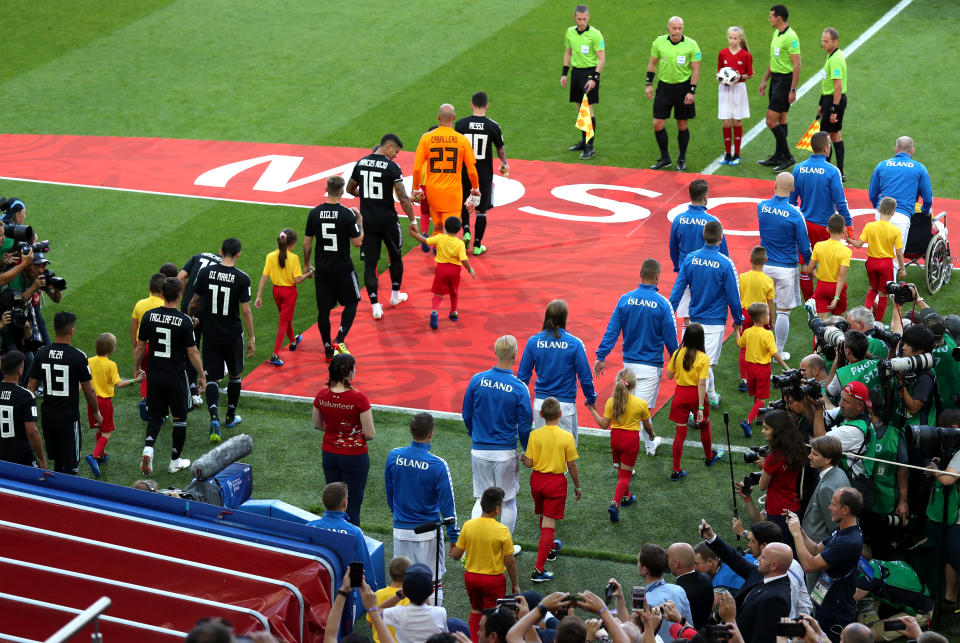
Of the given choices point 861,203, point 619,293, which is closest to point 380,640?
point 619,293

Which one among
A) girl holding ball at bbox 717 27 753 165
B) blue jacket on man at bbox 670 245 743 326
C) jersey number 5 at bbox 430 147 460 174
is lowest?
blue jacket on man at bbox 670 245 743 326

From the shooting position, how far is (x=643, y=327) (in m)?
11.3

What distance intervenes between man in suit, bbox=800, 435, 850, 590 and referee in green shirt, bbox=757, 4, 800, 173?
10539mm

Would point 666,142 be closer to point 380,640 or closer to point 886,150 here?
point 886,150

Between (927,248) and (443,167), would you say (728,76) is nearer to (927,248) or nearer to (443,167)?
(927,248)

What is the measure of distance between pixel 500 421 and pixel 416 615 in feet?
8.86

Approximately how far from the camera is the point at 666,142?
61.7 ft

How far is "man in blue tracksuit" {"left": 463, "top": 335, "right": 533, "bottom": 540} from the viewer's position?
32.4 feet

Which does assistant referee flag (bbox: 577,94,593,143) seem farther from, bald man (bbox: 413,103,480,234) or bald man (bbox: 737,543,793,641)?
bald man (bbox: 737,543,793,641)

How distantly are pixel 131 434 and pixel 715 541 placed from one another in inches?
265

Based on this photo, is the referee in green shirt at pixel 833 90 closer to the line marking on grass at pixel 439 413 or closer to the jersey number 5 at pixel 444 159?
the jersey number 5 at pixel 444 159

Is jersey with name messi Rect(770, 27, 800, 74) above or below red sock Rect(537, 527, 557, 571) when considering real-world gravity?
above

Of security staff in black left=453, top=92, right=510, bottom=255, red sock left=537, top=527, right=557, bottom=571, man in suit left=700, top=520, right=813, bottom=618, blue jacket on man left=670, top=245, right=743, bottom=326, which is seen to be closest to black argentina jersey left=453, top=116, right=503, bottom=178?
security staff in black left=453, top=92, right=510, bottom=255

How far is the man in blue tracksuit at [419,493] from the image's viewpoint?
29.8 ft
